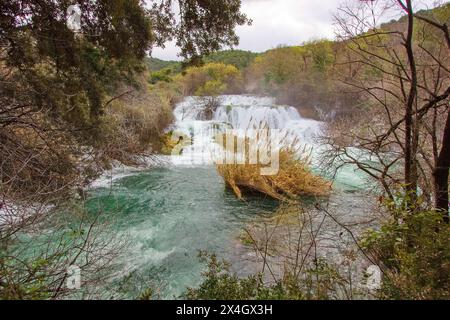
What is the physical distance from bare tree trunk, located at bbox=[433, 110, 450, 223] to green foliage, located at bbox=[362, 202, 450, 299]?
3.10 ft

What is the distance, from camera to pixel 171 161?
1134 cm

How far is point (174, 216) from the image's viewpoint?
6.33m

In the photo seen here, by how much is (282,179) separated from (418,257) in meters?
4.92

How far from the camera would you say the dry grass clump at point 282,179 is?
7.08 metres

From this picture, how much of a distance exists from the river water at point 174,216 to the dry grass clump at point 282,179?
340 millimetres

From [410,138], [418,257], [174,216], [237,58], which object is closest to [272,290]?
[418,257]

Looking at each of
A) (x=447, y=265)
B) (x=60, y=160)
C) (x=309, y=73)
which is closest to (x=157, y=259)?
(x=60, y=160)

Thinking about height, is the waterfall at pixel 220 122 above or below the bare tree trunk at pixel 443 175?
above

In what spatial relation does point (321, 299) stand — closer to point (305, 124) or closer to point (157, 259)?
point (157, 259)

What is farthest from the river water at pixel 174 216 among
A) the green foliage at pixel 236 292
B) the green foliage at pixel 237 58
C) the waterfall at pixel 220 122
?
the green foliage at pixel 237 58

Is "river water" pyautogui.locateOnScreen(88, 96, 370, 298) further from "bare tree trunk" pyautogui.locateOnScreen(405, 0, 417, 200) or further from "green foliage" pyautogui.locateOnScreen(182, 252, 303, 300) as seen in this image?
"bare tree trunk" pyautogui.locateOnScreen(405, 0, 417, 200)

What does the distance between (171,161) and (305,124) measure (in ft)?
29.2

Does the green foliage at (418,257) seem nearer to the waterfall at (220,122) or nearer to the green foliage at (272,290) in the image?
the green foliage at (272,290)

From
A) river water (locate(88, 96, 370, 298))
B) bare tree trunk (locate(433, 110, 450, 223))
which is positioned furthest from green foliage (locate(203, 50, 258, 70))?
bare tree trunk (locate(433, 110, 450, 223))
